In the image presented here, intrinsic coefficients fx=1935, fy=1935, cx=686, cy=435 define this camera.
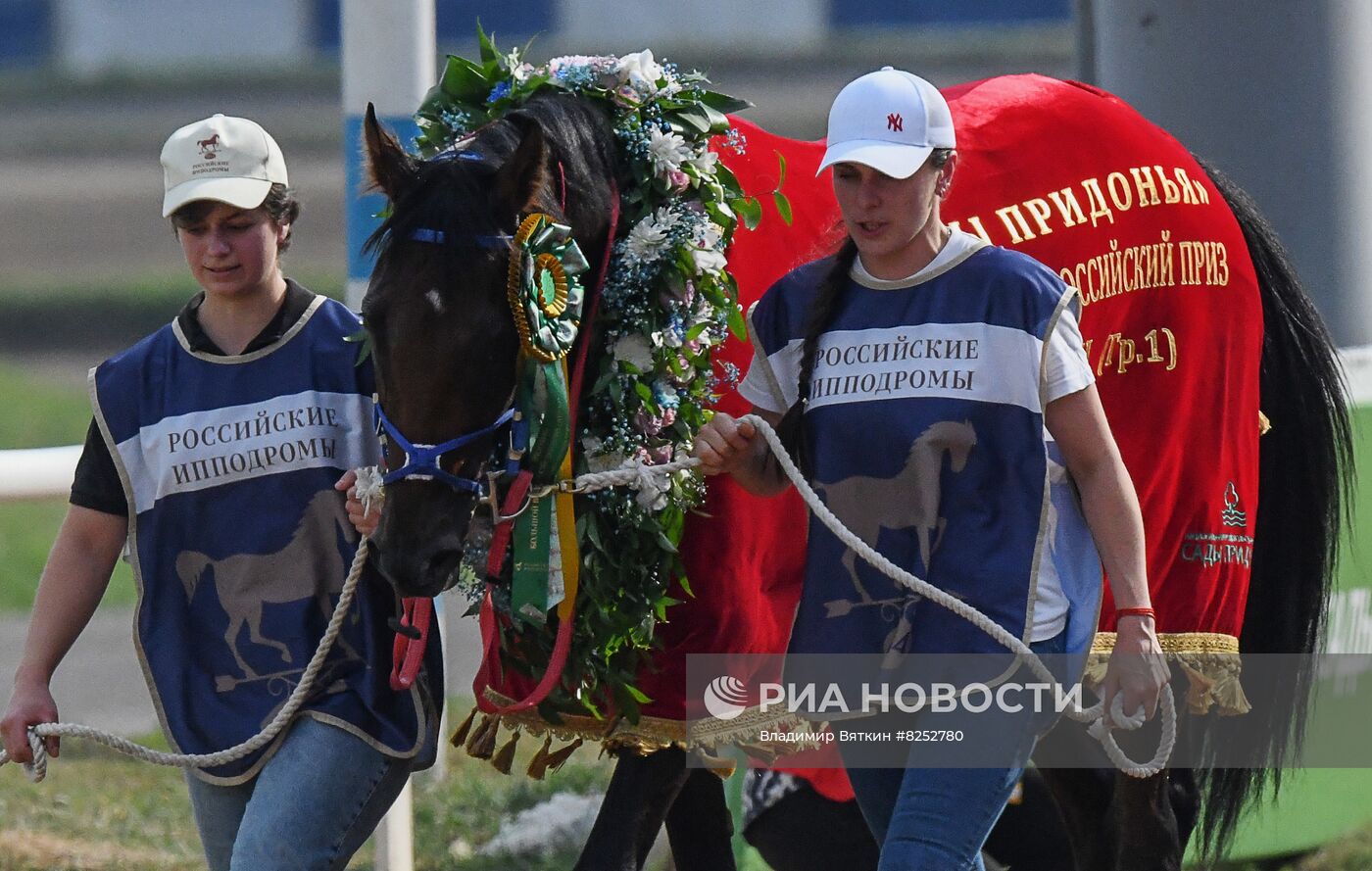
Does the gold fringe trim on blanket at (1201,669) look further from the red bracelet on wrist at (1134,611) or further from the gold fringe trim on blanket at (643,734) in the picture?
the red bracelet on wrist at (1134,611)

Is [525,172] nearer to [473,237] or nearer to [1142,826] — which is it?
[473,237]

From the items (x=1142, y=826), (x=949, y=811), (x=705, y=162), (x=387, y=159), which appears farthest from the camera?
(x=1142, y=826)

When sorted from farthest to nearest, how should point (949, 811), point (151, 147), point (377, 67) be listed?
1. point (151, 147)
2. point (377, 67)
3. point (949, 811)

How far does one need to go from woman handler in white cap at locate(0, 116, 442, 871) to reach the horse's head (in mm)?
124

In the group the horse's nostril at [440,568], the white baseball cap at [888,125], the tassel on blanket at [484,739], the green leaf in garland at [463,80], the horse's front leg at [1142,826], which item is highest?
the green leaf in garland at [463,80]

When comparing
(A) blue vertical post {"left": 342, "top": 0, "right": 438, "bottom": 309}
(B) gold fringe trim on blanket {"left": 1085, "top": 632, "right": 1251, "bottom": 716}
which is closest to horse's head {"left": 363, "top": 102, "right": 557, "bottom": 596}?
(A) blue vertical post {"left": 342, "top": 0, "right": 438, "bottom": 309}

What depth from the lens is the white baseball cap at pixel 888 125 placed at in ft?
9.36

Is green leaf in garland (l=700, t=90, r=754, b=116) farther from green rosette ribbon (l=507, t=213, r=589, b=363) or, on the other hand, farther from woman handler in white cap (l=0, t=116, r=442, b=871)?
woman handler in white cap (l=0, t=116, r=442, b=871)

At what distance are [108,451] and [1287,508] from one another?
2698 millimetres

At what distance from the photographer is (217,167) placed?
2965 mm

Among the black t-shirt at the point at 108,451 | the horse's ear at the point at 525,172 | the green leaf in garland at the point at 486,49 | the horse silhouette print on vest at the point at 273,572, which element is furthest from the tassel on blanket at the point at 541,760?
the green leaf in garland at the point at 486,49

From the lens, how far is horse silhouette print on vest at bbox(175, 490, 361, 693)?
2.93 m

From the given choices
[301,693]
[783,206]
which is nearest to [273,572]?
[301,693]

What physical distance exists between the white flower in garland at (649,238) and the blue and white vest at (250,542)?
1.75ft
